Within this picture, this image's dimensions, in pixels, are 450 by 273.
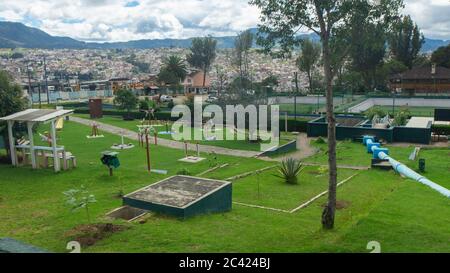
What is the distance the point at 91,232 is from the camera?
27.9ft

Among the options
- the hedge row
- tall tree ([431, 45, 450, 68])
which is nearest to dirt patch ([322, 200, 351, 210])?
the hedge row

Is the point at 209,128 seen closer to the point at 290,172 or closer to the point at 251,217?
the point at 290,172

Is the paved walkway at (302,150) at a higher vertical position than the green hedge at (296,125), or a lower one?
lower

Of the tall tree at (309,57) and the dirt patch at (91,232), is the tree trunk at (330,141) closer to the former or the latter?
the dirt patch at (91,232)

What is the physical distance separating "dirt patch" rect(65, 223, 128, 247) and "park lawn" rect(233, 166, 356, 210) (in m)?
5.15

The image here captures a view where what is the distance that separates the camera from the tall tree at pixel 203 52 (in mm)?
84250

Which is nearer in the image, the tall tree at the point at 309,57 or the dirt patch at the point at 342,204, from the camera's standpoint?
the dirt patch at the point at 342,204

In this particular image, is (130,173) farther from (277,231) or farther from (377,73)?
(377,73)

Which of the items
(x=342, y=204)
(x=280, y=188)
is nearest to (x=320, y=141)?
(x=280, y=188)

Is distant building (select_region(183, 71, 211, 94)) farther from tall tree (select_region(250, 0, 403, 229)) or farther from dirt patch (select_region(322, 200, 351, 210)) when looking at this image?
tall tree (select_region(250, 0, 403, 229))

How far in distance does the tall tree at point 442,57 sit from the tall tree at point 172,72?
4133 cm

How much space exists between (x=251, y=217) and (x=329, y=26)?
4.85 metres

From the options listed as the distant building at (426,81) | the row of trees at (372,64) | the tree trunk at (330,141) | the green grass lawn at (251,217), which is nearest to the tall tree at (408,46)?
the row of trees at (372,64)

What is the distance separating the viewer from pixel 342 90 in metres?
62.9
